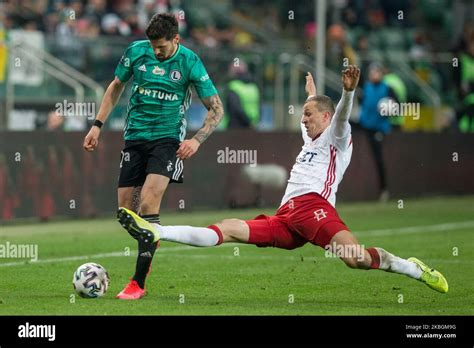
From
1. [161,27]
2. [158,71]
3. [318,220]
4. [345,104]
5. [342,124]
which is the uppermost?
[161,27]

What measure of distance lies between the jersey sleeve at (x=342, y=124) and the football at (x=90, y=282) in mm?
2300

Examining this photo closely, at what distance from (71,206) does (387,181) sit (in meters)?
7.12

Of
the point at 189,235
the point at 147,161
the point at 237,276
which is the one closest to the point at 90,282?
the point at 189,235

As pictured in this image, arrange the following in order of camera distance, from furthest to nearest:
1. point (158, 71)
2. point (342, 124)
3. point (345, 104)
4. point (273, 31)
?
point (273, 31), point (158, 71), point (342, 124), point (345, 104)

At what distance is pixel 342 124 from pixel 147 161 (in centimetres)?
191

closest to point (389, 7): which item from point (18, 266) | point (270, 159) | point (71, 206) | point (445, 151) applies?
point (445, 151)

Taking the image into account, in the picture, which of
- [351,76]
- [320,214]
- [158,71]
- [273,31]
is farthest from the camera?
[273,31]

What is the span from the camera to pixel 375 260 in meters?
10.5

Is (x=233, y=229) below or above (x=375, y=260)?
above

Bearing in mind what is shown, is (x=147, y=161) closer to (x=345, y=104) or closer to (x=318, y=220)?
(x=318, y=220)

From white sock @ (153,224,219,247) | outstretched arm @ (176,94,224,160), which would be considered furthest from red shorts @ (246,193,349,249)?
outstretched arm @ (176,94,224,160)

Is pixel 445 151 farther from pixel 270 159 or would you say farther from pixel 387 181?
pixel 270 159

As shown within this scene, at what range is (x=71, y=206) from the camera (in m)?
18.7

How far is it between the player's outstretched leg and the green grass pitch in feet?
0.74
